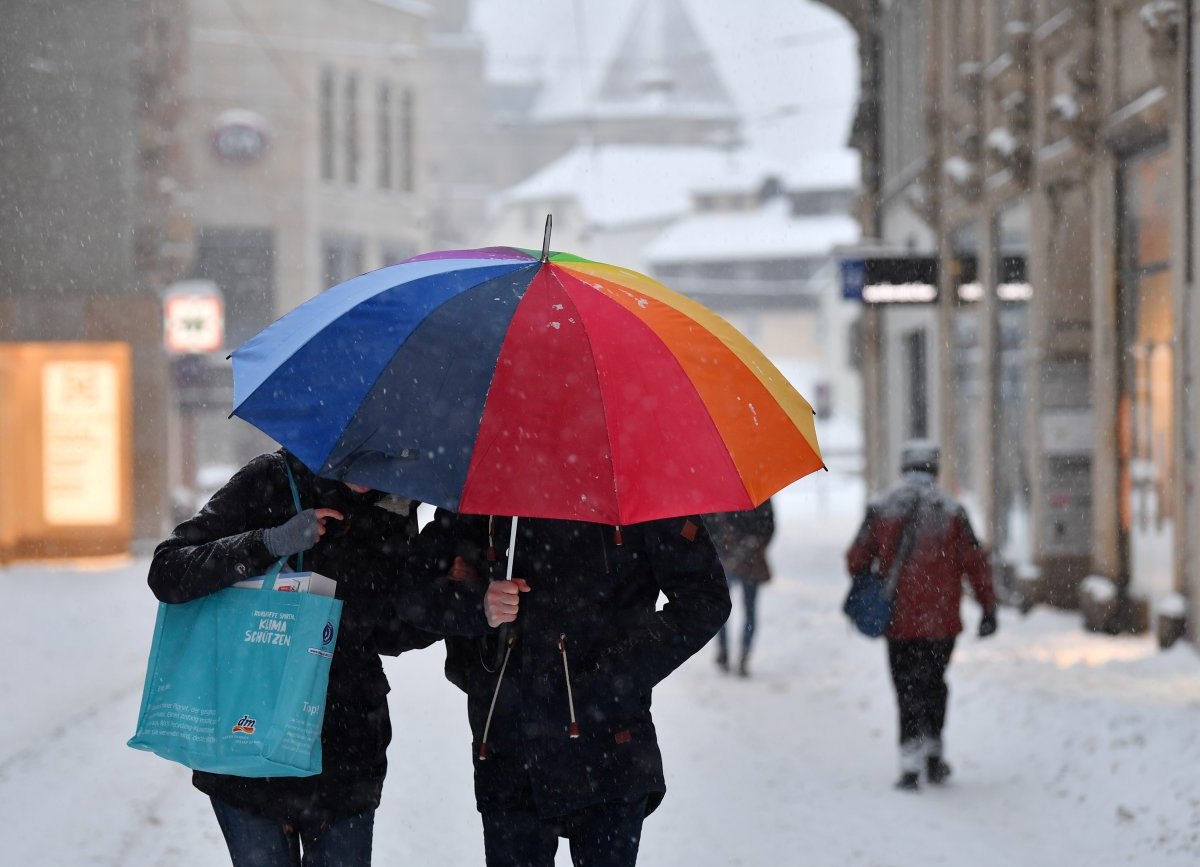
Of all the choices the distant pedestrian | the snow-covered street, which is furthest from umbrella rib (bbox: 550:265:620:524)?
the distant pedestrian

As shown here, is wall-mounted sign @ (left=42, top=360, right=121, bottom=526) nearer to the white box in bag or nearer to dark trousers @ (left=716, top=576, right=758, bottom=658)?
dark trousers @ (left=716, top=576, right=758, bottom=658)

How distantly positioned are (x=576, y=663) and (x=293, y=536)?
706 mm

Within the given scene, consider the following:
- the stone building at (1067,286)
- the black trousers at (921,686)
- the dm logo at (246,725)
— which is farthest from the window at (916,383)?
the dm logo at (246,725)

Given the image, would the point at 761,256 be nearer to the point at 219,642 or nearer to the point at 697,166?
the point at 697,166

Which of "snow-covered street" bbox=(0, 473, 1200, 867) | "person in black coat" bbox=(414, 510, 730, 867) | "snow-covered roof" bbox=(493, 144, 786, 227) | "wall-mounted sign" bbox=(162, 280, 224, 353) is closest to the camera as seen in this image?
"person in black coat" bbox=(414, 510, 730, 867)

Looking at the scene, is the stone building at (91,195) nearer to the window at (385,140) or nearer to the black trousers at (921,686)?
the black trousers at (921,686)

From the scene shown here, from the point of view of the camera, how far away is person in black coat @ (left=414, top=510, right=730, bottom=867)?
3525 mm

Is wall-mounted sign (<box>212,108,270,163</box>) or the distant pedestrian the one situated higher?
wall-mounted sign (<box>212,108,270,163</box>)

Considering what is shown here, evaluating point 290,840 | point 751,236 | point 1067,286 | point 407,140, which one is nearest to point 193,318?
point 407,140

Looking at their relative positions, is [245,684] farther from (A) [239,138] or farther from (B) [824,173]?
(B) [824,173]

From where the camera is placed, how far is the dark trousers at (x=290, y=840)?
3484 mm

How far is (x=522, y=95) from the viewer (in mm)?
123562

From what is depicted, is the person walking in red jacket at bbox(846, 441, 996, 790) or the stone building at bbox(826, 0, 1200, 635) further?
the stone building at bbox(826, 0, 1200, 635)

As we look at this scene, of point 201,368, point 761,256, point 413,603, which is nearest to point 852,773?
point 413,603
